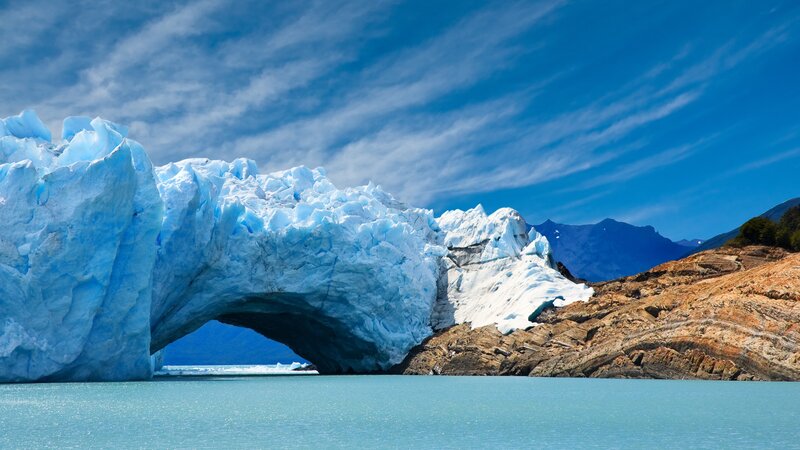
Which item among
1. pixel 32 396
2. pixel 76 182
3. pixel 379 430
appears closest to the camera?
pixel 379 430

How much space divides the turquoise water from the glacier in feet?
19.0

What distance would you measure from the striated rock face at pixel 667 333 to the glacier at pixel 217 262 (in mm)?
1891

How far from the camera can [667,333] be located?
29250 mm

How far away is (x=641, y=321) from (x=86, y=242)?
22188 mm

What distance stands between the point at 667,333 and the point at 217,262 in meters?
19.6

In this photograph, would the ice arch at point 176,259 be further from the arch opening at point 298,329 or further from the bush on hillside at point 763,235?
the bush on hillside at point 763,235

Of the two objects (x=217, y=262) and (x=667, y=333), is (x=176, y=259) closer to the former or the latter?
(x=217, y=262)

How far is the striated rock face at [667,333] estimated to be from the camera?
26.5m

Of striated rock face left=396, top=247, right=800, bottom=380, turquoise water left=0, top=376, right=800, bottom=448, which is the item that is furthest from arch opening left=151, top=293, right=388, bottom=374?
turquoise water left=0, top=376, right=800, bottom=448

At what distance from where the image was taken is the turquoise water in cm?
1034

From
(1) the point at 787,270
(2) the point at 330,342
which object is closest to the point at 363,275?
(2) the point at 330,342

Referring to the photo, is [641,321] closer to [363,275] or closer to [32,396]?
[363,275]

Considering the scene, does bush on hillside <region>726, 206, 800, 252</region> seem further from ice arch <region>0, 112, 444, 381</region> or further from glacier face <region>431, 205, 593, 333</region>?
ice arch <region>0, 112, 444, 381</region>

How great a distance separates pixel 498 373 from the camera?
34969 mm
